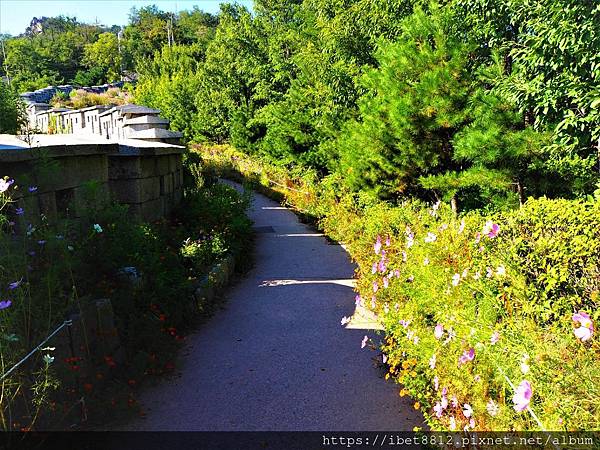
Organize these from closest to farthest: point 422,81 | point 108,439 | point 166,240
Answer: point 108,439 → point 166,240 → point 422,81

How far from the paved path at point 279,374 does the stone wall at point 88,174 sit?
181 cm

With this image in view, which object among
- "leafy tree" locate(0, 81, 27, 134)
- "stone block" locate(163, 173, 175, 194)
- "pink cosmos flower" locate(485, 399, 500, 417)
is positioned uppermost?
"leafy tree" locate(0, 81, 27, 134)

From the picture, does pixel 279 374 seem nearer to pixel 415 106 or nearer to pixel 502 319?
pixel 502 319

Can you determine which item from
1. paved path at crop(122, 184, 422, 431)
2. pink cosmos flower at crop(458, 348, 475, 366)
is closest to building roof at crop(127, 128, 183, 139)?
paved path at crop(122, 184, 422, 431)

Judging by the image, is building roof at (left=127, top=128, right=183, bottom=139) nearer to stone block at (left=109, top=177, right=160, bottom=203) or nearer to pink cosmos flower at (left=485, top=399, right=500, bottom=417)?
stone block at (left=109, top=177, right=160, bottom=203)

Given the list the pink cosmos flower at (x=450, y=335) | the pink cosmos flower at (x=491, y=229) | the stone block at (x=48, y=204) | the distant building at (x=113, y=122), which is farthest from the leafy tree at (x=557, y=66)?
the distant building at (x=113, y=122)

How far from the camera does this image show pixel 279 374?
14.7 feet

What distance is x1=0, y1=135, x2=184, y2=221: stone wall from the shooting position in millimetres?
4098

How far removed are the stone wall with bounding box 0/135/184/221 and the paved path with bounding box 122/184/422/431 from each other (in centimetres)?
181

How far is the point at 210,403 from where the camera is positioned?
394 centimetres

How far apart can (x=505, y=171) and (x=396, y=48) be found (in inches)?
114

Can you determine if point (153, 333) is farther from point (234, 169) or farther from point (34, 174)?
point (234, 169)

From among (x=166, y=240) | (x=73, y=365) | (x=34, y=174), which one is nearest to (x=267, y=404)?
(x=73, y=365)

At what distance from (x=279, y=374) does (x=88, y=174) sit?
2.93 metres
